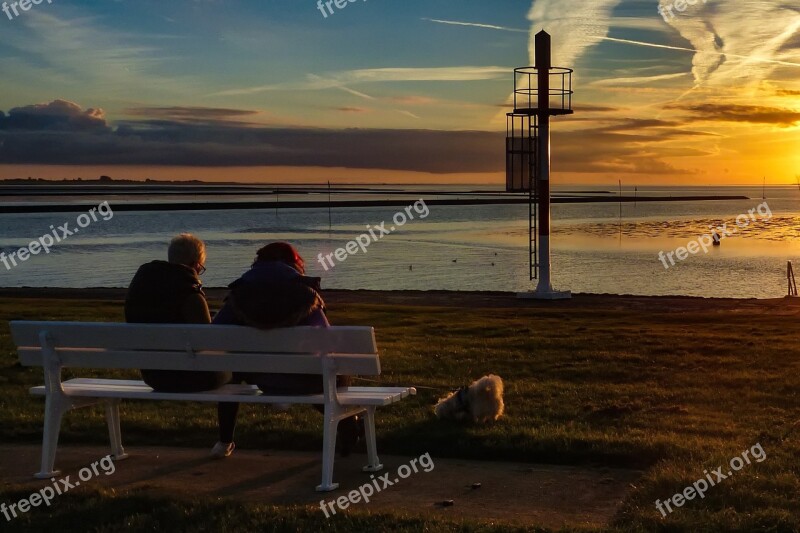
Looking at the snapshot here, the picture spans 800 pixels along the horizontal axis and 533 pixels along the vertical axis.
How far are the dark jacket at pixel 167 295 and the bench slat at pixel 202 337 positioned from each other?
0.25 m

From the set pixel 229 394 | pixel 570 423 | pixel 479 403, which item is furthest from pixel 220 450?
pixel 570 423

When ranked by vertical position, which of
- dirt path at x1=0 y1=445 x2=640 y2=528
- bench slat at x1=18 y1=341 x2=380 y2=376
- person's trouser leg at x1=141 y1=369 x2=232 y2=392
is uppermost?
bench slat at x1=18 y1=341 x2=380 y2=376

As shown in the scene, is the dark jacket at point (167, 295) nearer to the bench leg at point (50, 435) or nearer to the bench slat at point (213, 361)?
the bench slat at point (213, 361)

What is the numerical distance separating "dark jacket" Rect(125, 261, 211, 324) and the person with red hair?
0.21 metres

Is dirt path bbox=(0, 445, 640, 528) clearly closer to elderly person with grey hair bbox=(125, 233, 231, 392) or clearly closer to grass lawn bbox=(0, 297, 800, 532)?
grass lawn bbox=(0, 297, 800, 532)

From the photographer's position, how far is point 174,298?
651 cm

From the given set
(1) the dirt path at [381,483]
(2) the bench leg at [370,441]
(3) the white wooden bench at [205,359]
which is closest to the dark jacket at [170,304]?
(3) the white wooden bench at [205,359]

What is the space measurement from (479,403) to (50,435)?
3.24 metres

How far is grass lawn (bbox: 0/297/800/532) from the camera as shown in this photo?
521 cm

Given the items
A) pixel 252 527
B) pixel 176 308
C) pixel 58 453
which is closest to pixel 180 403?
pixel 58 453

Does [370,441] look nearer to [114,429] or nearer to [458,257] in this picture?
[114,429]

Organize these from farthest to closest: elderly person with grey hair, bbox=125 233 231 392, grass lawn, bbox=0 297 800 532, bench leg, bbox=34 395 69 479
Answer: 1. elderly person with grey hair, bbox=125 233 231 392
2. bench leg, bbox=34 395 69 479
3. grass lawn, bbox=0 297 800 532

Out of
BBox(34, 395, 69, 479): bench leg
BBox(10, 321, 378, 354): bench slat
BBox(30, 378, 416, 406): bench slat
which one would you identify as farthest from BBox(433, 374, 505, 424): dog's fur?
BBox(34, 395, 69, 479): bench leg

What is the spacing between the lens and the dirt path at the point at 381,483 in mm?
5430
